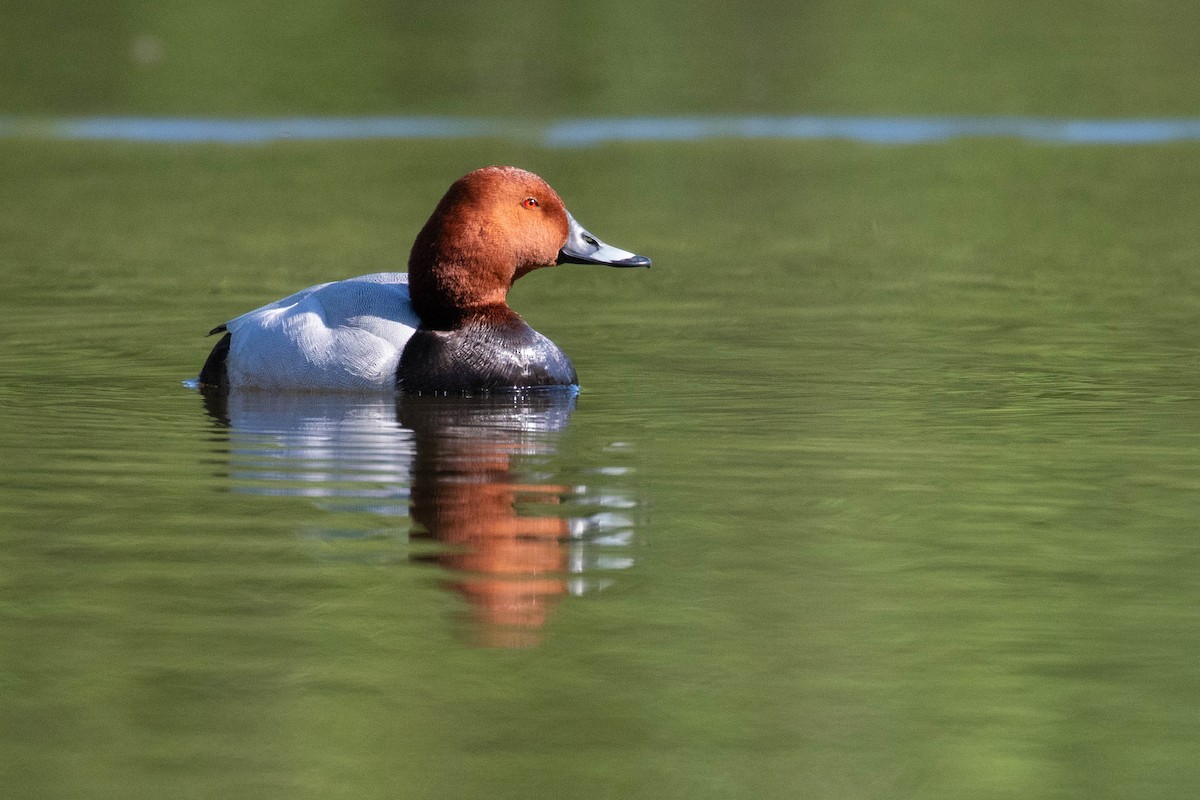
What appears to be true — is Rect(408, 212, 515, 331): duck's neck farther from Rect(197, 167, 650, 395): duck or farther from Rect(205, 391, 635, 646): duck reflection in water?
Rect(205, 391, 635, 646): duck reflection in water

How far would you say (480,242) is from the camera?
29.4 feet

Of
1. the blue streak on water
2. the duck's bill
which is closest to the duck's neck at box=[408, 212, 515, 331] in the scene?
the duck's bill

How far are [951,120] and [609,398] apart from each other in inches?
580

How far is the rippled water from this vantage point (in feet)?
14.2

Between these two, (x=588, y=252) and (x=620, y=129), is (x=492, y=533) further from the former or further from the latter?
(x=620, y=129)

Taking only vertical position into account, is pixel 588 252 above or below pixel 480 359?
above

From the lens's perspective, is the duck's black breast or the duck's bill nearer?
the duck's black breast

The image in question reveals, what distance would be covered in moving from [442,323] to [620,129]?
45.7ft

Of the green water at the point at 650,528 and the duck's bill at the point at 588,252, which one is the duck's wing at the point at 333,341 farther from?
the duck's bill at the point at 588,252

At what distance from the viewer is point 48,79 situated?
25.3 meters

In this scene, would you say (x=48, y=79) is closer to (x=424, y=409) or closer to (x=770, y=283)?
(x=770, y=283)

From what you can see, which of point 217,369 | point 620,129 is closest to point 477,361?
point 217,369

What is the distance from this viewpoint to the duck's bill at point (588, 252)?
30.4 ft

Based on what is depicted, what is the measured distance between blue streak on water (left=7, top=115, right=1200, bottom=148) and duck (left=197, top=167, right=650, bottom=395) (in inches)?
476
